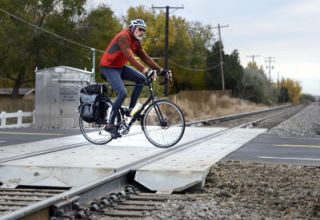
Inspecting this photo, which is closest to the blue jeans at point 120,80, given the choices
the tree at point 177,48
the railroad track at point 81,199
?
the railroad track at point 81,199

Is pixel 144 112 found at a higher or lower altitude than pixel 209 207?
higher

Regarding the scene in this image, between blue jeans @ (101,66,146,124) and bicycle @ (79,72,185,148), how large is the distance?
13cm

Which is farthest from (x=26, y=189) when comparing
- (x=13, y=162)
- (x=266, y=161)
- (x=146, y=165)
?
(x=266, y=161)

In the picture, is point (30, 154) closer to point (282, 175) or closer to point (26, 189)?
point (26, 189)

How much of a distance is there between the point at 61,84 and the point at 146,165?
549 inches

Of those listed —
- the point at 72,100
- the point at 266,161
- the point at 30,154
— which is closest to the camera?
the point at 30,154

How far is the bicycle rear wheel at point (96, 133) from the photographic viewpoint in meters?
10.5

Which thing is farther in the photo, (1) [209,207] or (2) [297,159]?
(2) [297,159]

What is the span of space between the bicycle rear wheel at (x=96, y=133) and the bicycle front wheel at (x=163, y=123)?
2.41ft

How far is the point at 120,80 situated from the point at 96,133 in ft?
6.30

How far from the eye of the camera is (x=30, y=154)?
30.2 ft

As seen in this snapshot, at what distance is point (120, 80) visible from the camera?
9883 mm

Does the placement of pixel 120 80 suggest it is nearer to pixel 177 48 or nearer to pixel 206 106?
pixel 206 106

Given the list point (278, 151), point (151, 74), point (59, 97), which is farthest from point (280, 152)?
point (59, 97)
